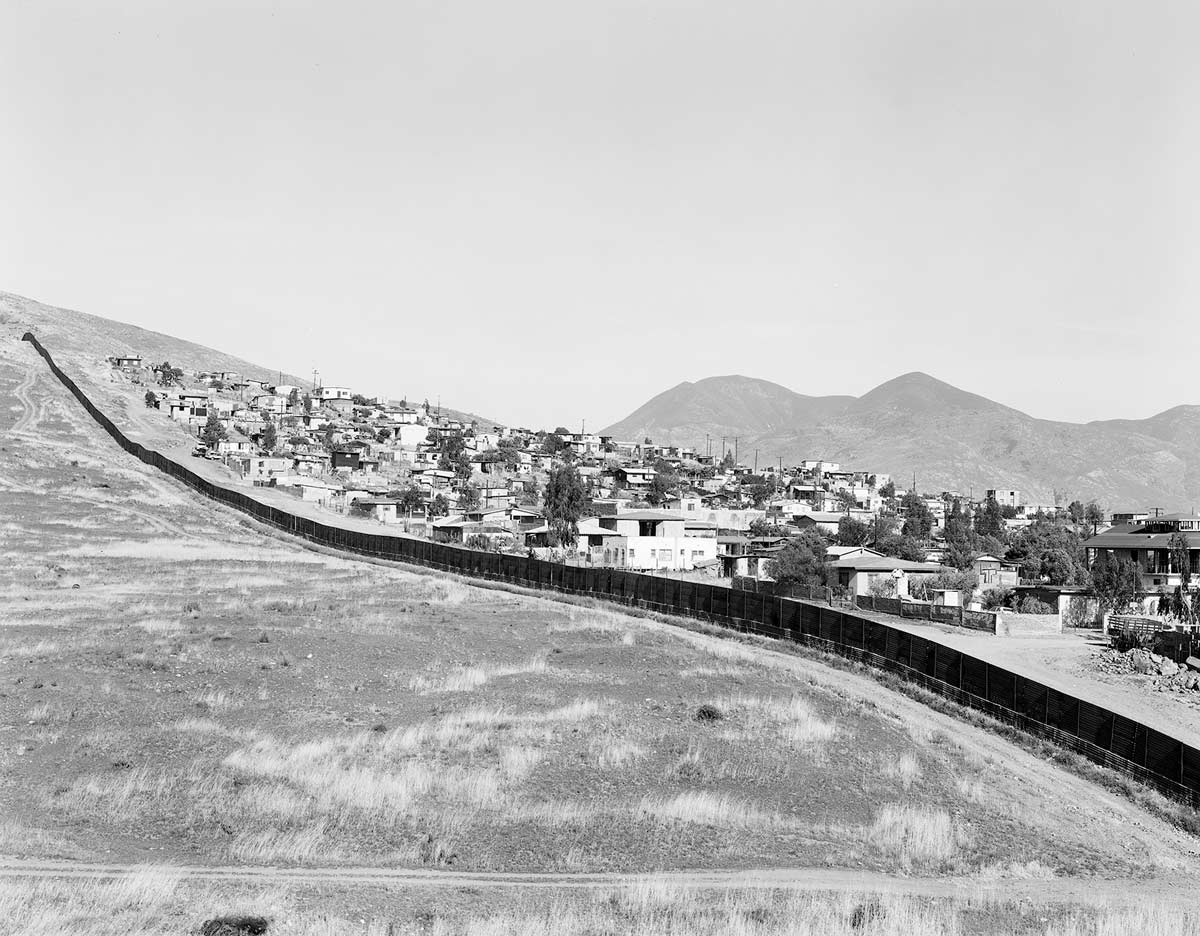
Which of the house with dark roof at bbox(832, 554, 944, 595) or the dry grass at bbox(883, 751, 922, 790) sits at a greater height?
the house with dark roof at bbox(832, 554, 944, 595)

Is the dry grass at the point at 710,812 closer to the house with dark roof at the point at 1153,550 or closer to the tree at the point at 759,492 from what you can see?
the house with dark roof at the point at 1153,550

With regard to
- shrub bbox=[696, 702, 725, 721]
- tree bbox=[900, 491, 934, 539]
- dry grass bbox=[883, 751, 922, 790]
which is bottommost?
dry grass bbox=[883, 751, 922, 790]

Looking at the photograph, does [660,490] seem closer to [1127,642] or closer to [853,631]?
[1127,642]

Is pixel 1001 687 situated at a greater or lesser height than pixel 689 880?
greater

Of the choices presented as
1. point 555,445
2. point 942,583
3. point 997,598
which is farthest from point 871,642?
point 555,445

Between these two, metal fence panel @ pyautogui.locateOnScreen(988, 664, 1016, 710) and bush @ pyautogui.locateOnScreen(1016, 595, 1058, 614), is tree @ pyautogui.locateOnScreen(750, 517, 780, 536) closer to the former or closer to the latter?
bush @ pyautogui.locateOnScreen(1016, 595, 1058, 614)

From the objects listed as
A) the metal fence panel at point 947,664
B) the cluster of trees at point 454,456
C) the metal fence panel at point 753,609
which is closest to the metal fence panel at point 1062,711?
the metal fence panel at point 947,664

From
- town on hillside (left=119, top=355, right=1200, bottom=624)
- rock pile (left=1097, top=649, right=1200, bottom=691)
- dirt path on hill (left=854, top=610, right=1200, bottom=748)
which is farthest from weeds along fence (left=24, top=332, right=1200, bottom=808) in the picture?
town on hillside (left=119, top=355, right=1200, bottom=624)
